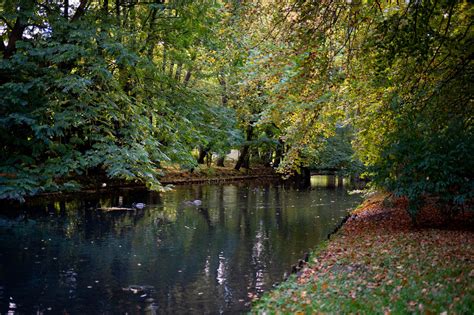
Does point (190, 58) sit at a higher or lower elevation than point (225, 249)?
higher

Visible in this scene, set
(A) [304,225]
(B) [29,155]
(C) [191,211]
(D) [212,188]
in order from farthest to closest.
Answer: (D) [212,188] → (C) [191,211] → (A) [304,225] → (B) [29,155]

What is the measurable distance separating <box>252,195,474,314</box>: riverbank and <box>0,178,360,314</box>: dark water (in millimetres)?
1246

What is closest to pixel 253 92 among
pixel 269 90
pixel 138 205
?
pixel 269 90

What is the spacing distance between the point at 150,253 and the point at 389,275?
7.60 m

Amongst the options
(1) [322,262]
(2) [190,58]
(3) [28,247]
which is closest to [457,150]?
(1) [322,262]

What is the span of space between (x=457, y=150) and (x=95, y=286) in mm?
9462

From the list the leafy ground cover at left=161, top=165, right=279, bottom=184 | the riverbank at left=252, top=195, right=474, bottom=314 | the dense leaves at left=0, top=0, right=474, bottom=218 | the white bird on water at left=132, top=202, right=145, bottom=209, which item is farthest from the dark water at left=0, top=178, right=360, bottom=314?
the leafy ground cover at left=161, top=165, right=279, bottom=184

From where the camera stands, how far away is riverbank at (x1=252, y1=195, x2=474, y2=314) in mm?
6661

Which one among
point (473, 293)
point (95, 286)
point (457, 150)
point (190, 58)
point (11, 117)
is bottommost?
point (95, 286)

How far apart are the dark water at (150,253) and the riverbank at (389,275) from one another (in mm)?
1246

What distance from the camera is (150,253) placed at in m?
14.0

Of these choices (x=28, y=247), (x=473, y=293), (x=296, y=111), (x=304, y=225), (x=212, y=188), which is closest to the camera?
(x=473, y=293)

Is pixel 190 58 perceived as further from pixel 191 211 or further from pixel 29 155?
pixel 29 155

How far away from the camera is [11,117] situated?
12.1 m
